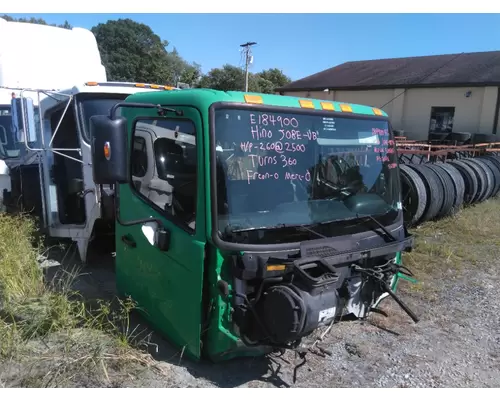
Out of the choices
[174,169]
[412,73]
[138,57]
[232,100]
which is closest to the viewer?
[232,100]

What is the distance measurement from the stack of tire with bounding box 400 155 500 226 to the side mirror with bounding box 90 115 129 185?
516 cm

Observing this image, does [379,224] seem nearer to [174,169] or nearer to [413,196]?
[174,169]

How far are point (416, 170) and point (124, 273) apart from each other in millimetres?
5414

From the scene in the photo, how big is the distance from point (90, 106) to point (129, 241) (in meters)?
2.19

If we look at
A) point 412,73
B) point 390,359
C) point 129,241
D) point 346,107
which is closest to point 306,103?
point 346,107

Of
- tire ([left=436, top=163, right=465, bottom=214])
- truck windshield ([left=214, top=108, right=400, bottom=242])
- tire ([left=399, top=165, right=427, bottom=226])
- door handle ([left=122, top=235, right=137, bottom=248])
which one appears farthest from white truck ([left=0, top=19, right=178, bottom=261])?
tire ([left=436, top=163, right=465, bottom=214])

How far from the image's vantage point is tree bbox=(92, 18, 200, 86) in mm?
40125

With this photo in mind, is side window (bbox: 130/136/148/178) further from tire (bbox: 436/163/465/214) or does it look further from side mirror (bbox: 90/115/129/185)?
tire (bbox: 436/163/465/214)

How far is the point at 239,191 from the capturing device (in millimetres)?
2855

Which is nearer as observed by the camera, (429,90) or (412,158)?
(412,158)

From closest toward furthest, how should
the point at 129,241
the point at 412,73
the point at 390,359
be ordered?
the point at 390,359 < the point at 129,241 < the point at 412,73

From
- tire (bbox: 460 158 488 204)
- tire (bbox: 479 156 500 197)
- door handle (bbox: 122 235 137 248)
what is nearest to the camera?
door handle (bbox: 122 235 137 248)

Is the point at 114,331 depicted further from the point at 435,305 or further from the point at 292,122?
the point at 435,305

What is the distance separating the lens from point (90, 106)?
198 inches
